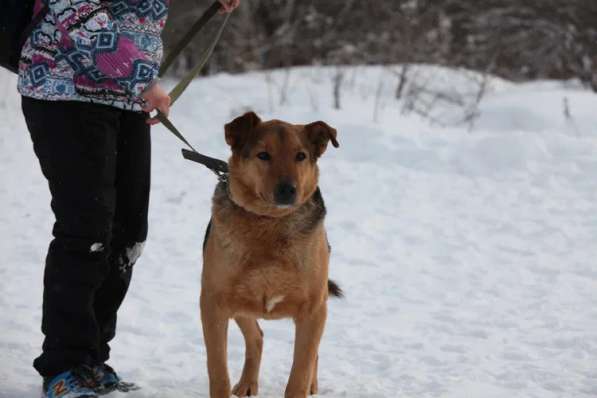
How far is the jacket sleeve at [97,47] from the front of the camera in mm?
2857

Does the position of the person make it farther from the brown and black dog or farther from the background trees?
the background trees

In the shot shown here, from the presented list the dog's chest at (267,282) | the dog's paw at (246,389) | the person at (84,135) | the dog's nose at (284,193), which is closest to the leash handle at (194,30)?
the person at (84,135)

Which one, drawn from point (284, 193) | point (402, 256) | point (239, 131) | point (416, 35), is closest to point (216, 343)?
point (284, 193)

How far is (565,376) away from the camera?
4.05m

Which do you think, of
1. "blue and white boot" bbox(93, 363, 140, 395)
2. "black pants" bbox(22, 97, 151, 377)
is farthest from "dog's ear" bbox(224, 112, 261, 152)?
"blue and white boot" bbox(93, 363, 140, 395)

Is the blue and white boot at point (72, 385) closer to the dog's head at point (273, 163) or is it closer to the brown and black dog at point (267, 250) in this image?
the brown and black dog at point (267, 250)

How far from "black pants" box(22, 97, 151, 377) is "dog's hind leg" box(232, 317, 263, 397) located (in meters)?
0.74

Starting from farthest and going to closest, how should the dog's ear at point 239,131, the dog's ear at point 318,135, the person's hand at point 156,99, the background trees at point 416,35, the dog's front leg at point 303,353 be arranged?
the background trees at point 416,35
the dog's ear at point 318,135
the dog's ear at point 239,131
the dog's front leg at point 303,353
the person's hand at point 156,99

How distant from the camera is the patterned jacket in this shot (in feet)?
9.43

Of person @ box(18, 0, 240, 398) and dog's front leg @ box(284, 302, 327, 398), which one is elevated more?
person @ box(18, 0, 240, 398)

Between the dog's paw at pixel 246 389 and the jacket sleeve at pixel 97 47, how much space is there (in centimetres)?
160

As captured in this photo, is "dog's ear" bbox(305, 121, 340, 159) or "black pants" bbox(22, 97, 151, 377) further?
"dog's ear" bbox(305, 121, 340, 159)

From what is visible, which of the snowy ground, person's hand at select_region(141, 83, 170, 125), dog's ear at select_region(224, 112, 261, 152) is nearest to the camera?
person's hand at select_region(141, 83, 170, 125)

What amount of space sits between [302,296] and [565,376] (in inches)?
67.3
